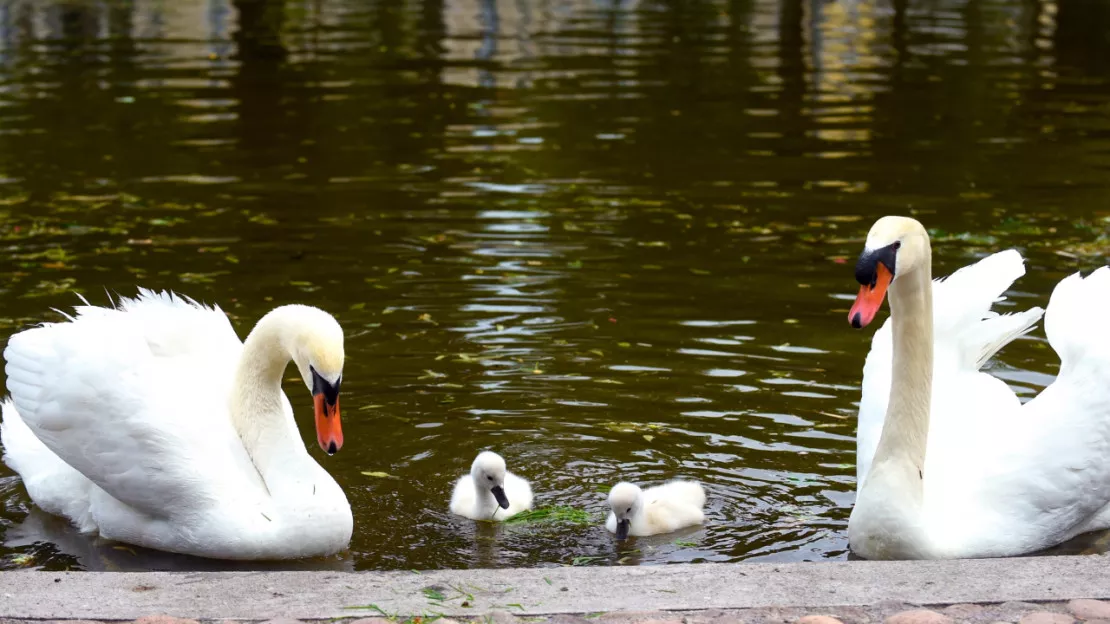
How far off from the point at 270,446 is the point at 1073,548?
3.22 meters

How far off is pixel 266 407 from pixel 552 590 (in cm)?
196

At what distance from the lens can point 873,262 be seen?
5.32 metres

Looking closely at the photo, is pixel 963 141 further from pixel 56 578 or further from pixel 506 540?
pixel 56 578

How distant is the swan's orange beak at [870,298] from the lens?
512 cm

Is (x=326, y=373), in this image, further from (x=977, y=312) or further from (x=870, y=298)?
(x=977, y=312)

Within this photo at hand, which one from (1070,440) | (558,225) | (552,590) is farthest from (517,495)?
(558,225)

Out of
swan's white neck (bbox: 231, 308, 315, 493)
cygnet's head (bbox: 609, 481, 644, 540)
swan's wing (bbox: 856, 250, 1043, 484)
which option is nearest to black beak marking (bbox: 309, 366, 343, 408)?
swan's white neck (bbox: 231, 308, 315, 493)

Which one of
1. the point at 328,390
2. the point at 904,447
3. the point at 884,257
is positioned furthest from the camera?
the point at 904,447

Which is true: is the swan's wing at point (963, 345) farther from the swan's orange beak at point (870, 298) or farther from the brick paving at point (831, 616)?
the brick paving at point (831, 616)

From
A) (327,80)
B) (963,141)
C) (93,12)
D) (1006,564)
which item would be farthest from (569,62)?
(1006,564)

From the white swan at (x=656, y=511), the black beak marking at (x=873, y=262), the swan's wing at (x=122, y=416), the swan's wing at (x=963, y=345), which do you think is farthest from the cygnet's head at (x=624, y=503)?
the swan's wing at (x=122, y=416)

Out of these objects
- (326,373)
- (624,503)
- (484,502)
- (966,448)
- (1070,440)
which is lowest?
(484,502)

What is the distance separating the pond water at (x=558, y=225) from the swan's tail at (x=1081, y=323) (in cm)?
111

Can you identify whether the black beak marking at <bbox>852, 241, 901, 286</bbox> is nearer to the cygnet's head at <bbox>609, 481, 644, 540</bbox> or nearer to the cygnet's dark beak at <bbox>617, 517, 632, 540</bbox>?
the cygnet's head at <bbox>609, 481, 644, 540</bbox>
